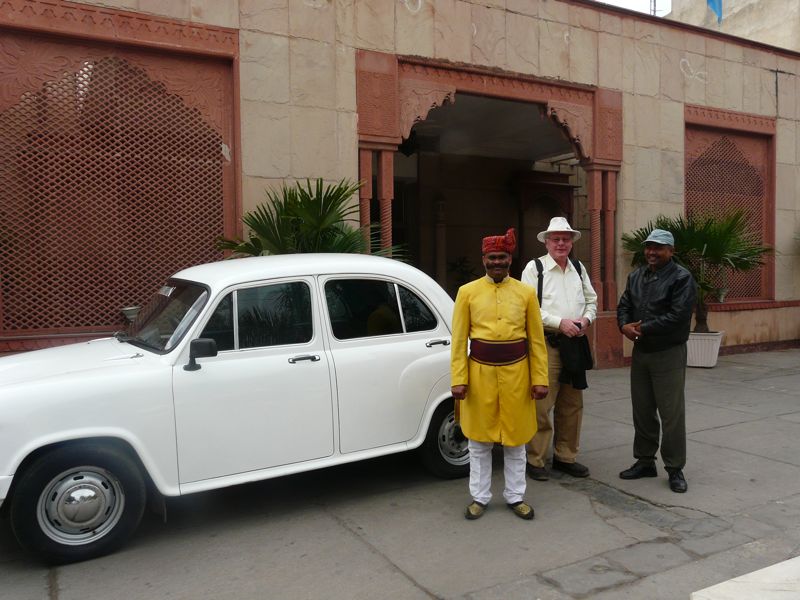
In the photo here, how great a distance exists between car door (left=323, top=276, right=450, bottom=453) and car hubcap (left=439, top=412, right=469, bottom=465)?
30 cm

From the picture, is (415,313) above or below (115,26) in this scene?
below

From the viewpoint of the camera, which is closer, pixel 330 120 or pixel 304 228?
pixel 304 228

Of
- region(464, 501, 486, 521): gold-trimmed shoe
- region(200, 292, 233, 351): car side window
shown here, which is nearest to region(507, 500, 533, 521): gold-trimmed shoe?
region(464, 501, 486, 521): gold-trimmed shoe

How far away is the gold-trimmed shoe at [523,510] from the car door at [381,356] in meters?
0.88

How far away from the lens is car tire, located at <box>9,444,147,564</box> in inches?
139

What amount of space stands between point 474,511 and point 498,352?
3.41ft

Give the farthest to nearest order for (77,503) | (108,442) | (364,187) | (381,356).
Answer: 1. (364,187)
2. (381,356)
3. (108,442)
4. (77,503)

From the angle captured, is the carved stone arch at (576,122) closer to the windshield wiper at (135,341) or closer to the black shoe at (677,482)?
the black shoe at (677,482)

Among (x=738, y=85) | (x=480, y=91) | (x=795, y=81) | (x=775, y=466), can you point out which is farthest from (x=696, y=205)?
(x=775, y=466)

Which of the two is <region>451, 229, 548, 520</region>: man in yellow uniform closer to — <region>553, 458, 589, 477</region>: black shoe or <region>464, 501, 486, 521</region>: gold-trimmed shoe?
<region>464, 501, 486, 521</region>: gold-trimmed shoe

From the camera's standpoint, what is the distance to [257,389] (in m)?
4.13

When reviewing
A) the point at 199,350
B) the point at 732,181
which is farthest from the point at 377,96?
the point at 732,181

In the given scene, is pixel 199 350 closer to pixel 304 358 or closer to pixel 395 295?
pixel 304 358

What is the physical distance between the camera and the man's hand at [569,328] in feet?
15.9
